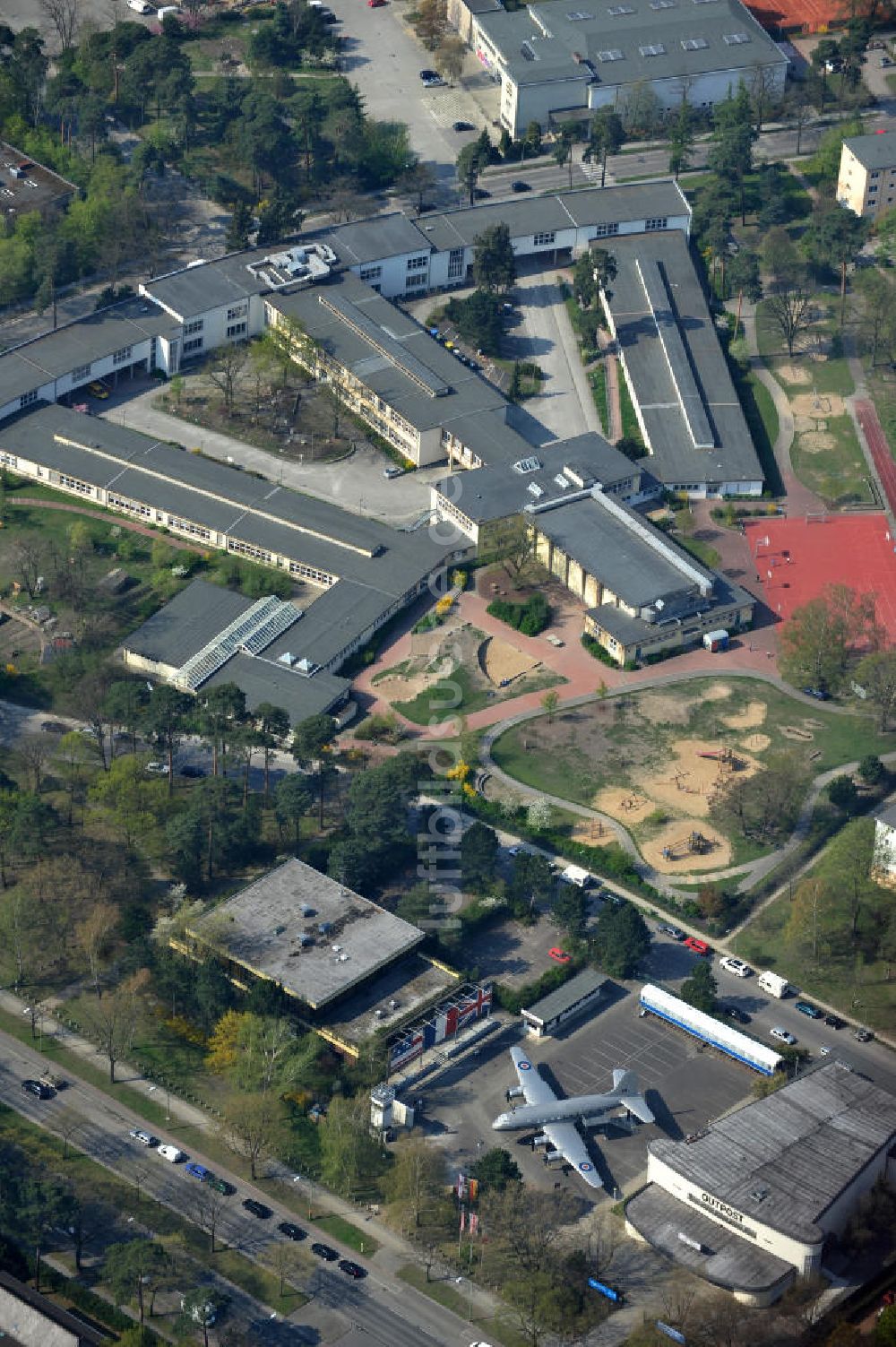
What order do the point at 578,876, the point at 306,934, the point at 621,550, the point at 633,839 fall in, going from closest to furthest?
the point at 306,934 → the point at 578,876 → the point at 633,839 → the point at 621,550

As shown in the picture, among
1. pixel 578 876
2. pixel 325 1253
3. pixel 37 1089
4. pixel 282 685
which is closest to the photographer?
pixel 325 1253

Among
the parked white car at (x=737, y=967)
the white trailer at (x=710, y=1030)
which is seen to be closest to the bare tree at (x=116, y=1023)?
the white trailer at (x=710, y=1030)

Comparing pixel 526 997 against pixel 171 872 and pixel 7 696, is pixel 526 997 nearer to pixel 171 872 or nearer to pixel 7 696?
pixel 171 872

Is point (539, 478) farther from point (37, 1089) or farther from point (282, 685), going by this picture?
point (37, 1089)

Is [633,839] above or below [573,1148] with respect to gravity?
above

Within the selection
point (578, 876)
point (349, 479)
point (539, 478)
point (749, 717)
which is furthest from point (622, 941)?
point (349, 479)

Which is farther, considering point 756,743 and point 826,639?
point 826,639
